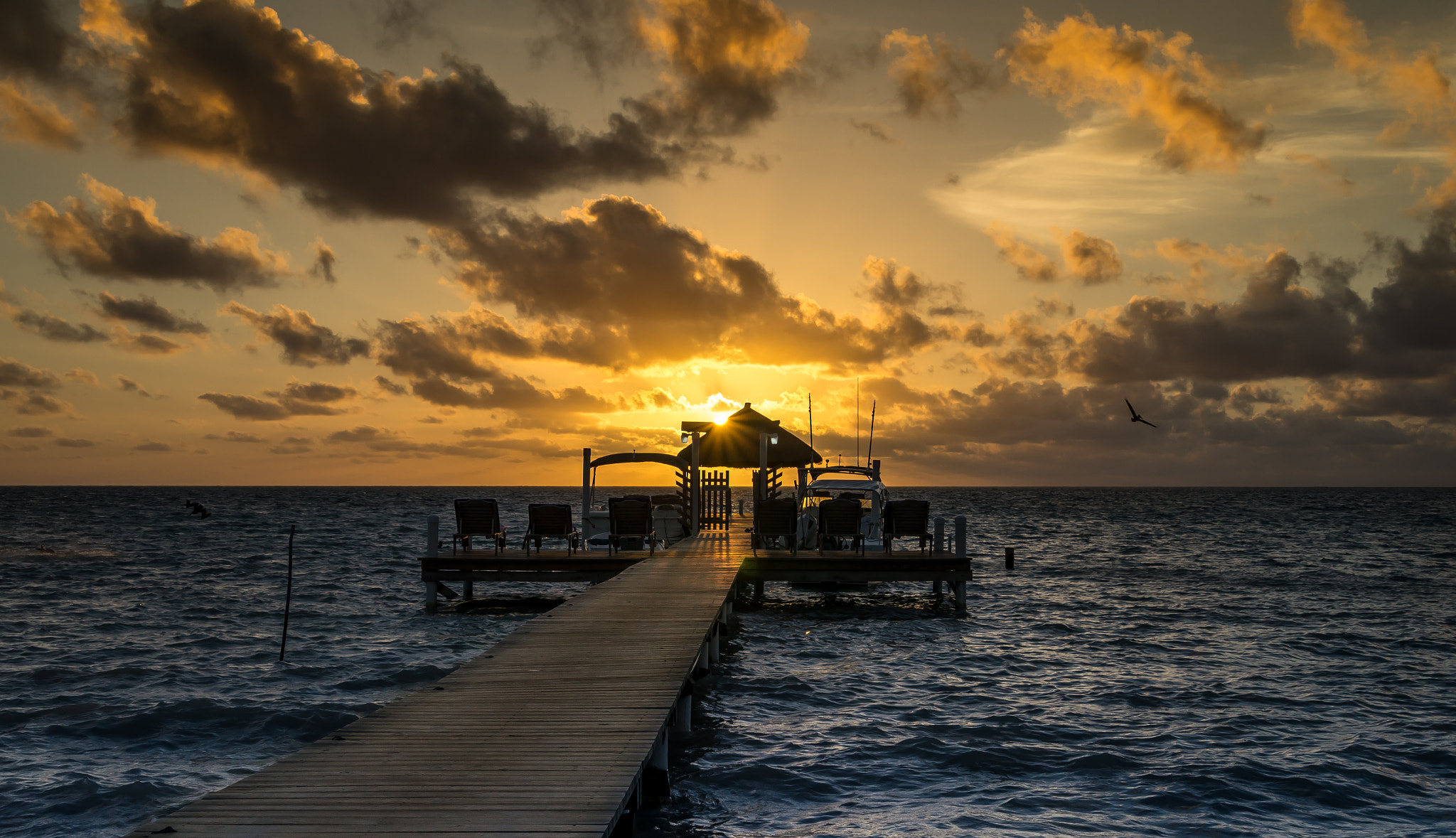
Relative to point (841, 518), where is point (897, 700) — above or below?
below

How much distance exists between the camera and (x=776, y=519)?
67.6ft

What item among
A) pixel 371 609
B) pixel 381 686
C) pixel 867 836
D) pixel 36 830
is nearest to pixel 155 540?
pixel 371 609

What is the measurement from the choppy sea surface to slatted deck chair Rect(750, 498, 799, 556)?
187cm

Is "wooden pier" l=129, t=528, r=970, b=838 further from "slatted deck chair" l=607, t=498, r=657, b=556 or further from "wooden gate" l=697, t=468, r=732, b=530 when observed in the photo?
"wooden gate" l=697, t=468, r=732, b=530

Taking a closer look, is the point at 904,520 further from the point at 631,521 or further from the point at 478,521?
the point at 478,521

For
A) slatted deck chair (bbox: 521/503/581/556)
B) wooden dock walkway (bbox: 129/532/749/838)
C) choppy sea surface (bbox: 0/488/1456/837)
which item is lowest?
choppy sea surface (bbox: 0/488/1456/837)

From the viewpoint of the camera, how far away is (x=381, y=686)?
1362cm

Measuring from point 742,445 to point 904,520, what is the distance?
6533 mm

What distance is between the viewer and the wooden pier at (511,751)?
513 cm

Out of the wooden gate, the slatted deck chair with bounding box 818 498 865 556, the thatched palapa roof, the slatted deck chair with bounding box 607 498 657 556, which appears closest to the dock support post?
the slatted deck chair with bounding box 607 498 657 556

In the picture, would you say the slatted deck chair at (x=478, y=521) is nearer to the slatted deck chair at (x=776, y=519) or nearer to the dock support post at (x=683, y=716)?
the slatted deck chair at (x=776, y=519)

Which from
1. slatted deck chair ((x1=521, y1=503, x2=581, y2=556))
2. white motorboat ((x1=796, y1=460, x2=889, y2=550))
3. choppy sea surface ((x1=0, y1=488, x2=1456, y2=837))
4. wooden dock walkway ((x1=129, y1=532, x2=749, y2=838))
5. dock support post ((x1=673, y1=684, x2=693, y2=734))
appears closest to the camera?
wooden dock walkway ((x1=129, y1=532, x2=749, y2=838))

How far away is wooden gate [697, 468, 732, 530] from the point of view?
85.1 feet

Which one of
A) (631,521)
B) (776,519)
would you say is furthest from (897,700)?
(631,521)
